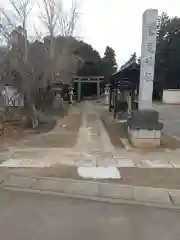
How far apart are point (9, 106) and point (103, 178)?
12332 millimetres

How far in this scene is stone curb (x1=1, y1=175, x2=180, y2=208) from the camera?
18.3 feet

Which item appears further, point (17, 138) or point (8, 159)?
point (17, 138)

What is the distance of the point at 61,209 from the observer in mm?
5102

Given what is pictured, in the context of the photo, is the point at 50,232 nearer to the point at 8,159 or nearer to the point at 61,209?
the point at 61,209

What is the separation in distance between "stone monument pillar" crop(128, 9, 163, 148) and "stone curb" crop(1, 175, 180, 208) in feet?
13.1

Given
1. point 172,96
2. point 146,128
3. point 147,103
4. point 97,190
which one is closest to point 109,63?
point 172,96

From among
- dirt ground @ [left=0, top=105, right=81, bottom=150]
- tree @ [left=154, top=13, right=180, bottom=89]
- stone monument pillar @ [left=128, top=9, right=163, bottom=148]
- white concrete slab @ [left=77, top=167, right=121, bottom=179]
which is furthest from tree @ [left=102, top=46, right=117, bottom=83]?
white concrete slab @ [left=77, top=167, right=121, bottom=179]

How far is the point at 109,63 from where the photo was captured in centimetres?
5453

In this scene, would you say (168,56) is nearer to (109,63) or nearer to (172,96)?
(172,96)

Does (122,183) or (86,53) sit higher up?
(86,53)

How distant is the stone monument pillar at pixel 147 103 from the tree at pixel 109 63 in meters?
41.4

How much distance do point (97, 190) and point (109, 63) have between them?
4961cm

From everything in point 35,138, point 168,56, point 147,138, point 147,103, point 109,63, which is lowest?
point 35,138

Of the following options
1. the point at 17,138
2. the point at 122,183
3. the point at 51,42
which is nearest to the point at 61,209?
the point at 122,183
